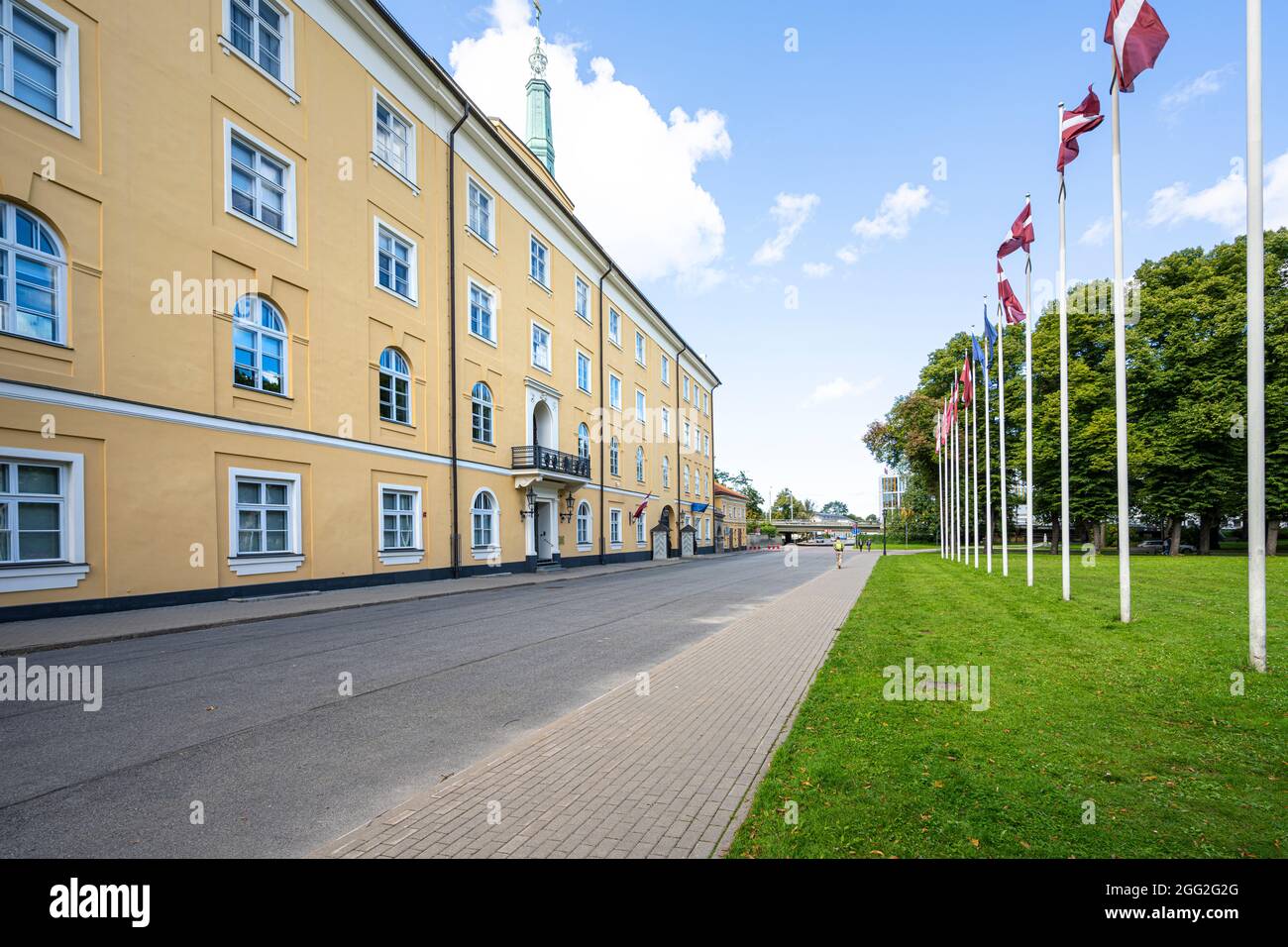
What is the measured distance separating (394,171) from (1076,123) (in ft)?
61.4

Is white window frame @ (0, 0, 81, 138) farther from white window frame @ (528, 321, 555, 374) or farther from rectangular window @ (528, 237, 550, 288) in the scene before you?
rectangular window @ (528, 237, 550, 288)

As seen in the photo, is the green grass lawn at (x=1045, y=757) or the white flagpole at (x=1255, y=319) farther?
the white flagpole at (x=1255, y=319)

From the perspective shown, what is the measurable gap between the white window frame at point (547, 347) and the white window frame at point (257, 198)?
12.8 m

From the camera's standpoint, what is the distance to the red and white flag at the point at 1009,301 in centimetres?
1712

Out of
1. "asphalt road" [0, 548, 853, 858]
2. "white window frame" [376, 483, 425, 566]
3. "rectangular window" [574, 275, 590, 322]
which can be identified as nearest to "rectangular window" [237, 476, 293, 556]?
"white window frame" [376, 483, 425, 566]

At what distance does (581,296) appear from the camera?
3575cm

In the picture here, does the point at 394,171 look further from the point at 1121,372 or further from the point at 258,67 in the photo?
the point at 1121,372

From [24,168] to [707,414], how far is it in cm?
5599

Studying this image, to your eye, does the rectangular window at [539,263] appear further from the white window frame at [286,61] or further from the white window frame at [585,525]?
the white window frame at [286,61]

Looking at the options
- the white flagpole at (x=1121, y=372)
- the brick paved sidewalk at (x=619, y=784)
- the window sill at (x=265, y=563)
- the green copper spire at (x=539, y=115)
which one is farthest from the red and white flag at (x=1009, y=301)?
the green copper spire at (x=539, y=115)

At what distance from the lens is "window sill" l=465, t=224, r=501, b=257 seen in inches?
981

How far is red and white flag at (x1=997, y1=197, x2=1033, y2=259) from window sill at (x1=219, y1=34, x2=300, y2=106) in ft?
61.7
